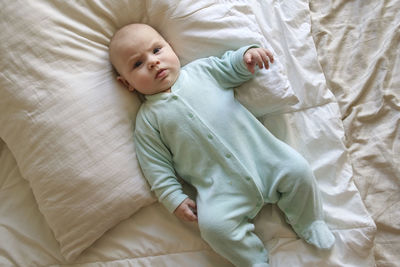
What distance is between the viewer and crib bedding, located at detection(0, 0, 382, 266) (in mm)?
932

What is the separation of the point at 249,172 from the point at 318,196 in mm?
195

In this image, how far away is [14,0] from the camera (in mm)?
940

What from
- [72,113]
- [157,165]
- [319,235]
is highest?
[72,113]

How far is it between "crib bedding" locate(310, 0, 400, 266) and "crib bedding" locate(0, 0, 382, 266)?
2cm

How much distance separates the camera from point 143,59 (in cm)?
99

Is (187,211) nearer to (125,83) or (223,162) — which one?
(223,162)

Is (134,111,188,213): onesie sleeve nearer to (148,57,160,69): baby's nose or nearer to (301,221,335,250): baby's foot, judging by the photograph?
(148,57,160,69): baby's nose

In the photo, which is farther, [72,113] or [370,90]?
[370,90]

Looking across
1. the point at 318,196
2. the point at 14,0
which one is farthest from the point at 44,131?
the point at 318,196

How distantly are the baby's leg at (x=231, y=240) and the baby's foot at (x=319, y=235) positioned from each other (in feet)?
0.42

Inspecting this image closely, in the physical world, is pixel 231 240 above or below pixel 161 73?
below

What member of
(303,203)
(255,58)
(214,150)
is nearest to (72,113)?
(214,150)

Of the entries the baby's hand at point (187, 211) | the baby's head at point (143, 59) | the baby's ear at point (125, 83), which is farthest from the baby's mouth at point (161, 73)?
the baby's hand at point (187, 211)

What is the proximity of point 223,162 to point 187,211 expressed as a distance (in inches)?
6.6
